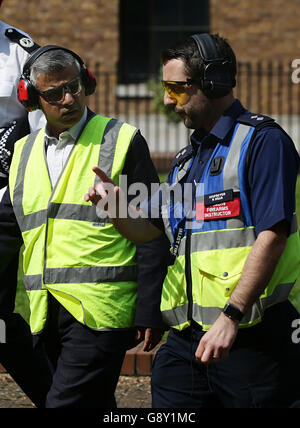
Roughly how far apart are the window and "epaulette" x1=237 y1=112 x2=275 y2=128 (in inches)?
584

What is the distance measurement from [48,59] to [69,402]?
1380 millimetres

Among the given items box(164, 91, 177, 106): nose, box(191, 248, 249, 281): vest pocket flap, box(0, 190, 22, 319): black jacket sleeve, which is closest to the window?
box(0, 190, 22, 319): black jacket sleeve

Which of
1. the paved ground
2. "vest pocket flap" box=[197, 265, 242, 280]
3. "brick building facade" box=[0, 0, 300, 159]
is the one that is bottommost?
the paved ground

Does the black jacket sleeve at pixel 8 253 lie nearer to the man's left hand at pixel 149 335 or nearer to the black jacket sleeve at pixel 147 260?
the black jacket sleeve at pixel 147 260

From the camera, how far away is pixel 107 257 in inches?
126

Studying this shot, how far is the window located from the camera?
57.7 ft

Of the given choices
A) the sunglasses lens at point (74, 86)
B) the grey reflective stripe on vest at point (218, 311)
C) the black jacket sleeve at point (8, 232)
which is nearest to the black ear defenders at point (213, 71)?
the sunglasses lens at point (74, 86)

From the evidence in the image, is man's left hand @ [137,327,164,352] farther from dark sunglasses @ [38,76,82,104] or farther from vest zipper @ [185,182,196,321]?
dark sunglasses @ [38,76,82,104]

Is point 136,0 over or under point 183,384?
over

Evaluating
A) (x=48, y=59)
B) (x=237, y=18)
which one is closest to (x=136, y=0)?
(x=237, y=18)

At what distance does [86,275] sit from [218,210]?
27.1 inches

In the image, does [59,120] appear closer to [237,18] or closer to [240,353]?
[240,353]

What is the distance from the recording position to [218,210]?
9.05 ft

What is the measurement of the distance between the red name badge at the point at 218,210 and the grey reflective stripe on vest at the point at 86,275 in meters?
0.50
